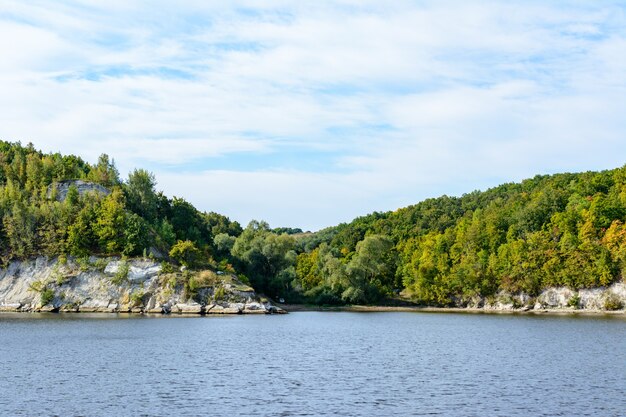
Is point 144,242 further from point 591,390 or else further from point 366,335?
point 591,390

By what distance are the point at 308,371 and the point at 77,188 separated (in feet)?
351

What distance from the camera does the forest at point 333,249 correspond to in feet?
446

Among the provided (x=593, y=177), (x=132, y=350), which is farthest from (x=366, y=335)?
(x=593, y=177)

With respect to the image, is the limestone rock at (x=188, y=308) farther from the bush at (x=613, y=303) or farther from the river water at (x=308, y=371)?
the bush at (x=613, y=303)

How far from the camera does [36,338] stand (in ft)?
249

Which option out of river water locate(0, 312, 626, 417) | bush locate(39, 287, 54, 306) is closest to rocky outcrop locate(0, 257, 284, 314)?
bush locate(39, 287, 54, 306)

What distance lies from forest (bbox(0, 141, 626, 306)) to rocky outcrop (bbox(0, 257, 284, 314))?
4.12 metres

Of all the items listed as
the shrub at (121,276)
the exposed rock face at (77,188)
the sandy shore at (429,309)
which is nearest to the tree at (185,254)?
the shrub at (121,276)

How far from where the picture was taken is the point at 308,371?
55.1 m

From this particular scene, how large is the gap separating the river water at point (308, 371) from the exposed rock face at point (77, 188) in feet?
196

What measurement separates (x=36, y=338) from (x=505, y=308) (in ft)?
356

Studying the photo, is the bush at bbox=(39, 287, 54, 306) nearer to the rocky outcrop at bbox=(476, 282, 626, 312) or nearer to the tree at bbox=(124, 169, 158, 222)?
the tree at bbox=(124, 169, 158, 222)

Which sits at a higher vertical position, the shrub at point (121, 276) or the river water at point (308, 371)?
the shrub at point (121, 276)

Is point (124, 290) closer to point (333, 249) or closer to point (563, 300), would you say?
point (333, 249)
